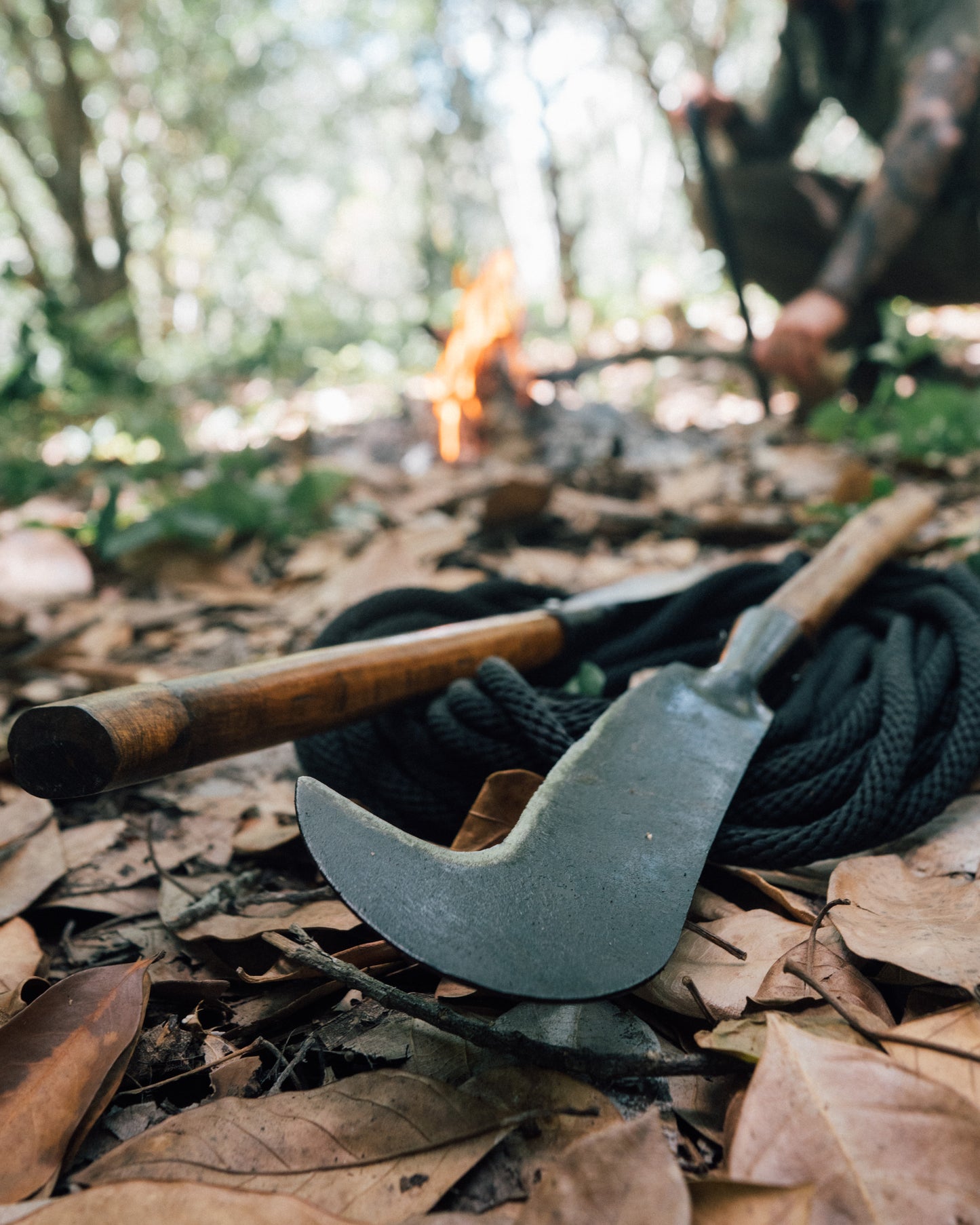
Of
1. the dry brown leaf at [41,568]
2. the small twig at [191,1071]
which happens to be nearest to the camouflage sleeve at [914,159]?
the dry brown leaf at [41,568]

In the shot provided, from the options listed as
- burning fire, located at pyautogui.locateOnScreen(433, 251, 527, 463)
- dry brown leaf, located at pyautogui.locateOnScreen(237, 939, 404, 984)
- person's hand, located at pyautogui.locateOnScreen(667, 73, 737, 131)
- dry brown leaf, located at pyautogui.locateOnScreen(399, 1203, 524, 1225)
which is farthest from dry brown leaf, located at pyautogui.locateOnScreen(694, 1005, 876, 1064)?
person's hand, located at pyautogui.locateOnScreen(667, 73, 737, 131)

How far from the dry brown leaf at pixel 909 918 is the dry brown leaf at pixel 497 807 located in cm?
40

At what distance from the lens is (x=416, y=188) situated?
15.4 metres

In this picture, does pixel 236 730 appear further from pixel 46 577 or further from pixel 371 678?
pixel 46 577

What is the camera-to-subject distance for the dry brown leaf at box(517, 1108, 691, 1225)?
60 cm

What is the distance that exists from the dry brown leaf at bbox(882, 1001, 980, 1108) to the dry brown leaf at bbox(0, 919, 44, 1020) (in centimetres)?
91

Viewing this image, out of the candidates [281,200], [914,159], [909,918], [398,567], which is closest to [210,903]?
[909,918]

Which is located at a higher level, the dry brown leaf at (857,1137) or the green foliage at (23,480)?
the green foliage at (23,480)

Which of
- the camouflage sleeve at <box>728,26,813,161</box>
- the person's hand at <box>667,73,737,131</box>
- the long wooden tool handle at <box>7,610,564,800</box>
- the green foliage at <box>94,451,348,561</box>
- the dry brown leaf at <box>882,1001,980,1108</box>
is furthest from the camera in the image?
the camouflage sleeve at <box>728,26,813,161</box>

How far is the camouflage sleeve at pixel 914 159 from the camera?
3.63 metres

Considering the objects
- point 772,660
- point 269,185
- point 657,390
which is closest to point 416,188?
point 269,185

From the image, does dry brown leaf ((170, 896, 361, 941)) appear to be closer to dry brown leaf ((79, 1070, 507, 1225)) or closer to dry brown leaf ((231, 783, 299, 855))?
dry brown leaf ((231, 783, 299, 855))

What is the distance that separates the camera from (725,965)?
0.87m

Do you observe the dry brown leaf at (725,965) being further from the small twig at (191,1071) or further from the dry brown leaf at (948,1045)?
the small twig at (191,1071)
